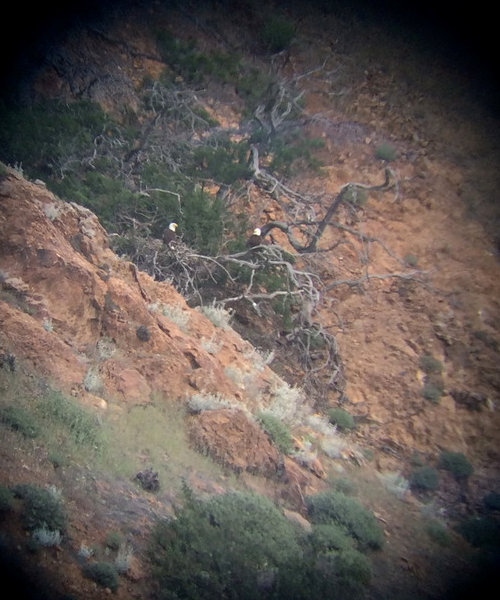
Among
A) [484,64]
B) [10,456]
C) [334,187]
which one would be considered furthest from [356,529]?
[484,64]

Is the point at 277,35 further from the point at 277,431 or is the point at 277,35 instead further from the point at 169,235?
the point at 277,431

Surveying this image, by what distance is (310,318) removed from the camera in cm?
912

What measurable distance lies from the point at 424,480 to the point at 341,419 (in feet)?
6.24

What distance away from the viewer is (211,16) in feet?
43.2

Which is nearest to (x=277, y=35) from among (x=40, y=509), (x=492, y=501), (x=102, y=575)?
(x=492, y=501)

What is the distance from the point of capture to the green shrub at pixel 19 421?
355 centimetres

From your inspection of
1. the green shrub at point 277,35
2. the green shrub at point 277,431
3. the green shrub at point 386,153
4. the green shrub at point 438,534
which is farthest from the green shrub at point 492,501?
the green shrub at point 277,35

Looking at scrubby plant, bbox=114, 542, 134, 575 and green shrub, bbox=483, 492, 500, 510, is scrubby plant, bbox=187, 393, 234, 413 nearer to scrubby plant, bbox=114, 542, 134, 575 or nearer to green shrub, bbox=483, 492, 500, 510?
scrubby plant, bbox=114, 542, 134, 575

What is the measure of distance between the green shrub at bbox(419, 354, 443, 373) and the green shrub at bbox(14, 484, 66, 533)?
9.31 m

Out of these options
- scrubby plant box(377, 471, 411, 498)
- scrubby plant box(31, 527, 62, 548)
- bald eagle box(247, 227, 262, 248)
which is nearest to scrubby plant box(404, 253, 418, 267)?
bald eagle box(247, 227, 262, 248)

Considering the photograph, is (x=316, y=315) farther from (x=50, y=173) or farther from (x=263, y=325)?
(x=50, y=173)

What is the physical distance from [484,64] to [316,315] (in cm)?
1081

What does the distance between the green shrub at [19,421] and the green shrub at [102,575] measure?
125 centimetres

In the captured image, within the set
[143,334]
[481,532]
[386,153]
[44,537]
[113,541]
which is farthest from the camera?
[386,153]
